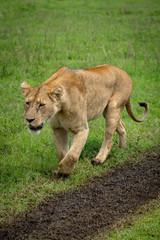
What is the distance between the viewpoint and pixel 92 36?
1181 cm

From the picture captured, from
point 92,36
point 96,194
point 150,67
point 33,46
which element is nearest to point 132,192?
point 96,194

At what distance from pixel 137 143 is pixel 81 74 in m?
1.63

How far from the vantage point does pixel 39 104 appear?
4.30 meters

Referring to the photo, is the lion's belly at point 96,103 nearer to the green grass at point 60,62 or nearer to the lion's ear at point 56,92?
the green grass at point 60,62

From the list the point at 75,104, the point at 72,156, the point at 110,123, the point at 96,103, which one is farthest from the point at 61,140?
the point at 110,123

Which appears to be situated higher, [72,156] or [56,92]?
[56,92]

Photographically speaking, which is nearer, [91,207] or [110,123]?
[91,207]

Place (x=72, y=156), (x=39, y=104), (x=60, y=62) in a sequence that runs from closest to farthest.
Result: (x=39, y=104), (x=72, y=156), (x=60, y=62)

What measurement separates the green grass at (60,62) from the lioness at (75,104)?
33cm

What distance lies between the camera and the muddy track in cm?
381

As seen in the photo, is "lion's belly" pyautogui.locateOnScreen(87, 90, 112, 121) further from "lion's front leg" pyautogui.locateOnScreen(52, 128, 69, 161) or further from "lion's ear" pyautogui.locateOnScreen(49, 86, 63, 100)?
"lion's ear" pyautogui.locateOnScreen(49, 86, 63, 100)

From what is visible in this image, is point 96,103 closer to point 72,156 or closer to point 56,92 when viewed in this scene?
point 72,156

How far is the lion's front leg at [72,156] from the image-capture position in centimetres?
478

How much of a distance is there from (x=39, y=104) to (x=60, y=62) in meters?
5.34
